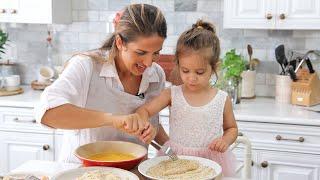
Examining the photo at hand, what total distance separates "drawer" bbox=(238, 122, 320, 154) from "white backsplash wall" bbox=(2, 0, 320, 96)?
0.68m

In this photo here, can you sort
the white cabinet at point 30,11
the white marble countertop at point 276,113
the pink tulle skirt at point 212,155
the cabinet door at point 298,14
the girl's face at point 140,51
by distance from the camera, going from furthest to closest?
the white cabinet at point 30,11 → the cabinet door at point 298,14 → the white marble countertop at point 276,113 → the pink tulle skirt at point 212,155 → the girl's face at point 140,51

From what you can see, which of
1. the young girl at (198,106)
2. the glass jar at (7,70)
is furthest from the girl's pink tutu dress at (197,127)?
the glass jar at (7,70)

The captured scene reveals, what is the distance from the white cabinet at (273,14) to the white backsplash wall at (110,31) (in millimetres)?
341

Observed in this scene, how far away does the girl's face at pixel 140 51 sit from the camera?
5.60ft

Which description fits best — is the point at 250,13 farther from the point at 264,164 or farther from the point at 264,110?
the point at 264,164

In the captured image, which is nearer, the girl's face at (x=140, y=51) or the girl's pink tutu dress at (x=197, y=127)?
the girl's face at (x=140, y=51)

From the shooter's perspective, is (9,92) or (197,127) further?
(9,92)

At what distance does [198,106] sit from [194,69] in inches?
6.5

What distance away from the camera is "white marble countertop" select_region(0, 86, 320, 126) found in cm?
269

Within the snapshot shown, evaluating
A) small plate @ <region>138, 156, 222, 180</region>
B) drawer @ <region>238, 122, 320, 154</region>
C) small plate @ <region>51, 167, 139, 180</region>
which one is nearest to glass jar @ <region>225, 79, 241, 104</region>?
drawer @ <region>238, 122, 320, 154</region>

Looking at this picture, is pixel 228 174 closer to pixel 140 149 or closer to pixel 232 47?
pixel 140 149

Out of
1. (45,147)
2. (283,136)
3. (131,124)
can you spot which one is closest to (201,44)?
(131,124)

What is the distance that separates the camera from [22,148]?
10.4ft

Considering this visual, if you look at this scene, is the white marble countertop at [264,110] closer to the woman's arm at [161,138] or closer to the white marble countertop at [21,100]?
the white marble countertop at [21,100]
